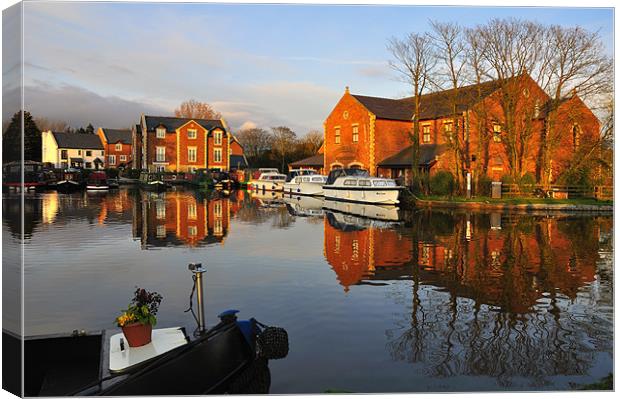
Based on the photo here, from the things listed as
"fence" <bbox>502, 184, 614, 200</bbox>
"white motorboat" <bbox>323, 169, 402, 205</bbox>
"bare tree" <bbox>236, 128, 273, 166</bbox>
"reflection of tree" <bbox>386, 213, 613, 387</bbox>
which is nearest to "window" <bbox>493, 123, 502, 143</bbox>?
"fence" <bbox>502, 184, 614, 200</bbox>

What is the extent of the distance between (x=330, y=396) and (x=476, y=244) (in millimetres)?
12346


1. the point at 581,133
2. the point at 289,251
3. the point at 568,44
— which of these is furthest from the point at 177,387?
the point at 581,133

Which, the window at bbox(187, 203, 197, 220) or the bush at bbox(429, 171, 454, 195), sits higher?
the bush at bbox(429, 171, 454, 195)

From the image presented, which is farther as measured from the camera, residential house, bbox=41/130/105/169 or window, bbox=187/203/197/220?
residential house, bbox=41/130/105/169

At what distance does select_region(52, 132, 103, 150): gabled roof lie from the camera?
76.9m

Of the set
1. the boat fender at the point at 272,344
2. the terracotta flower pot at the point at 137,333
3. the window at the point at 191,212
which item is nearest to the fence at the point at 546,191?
the window at the point at 191,212

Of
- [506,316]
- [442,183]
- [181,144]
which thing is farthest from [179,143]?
[506,316]

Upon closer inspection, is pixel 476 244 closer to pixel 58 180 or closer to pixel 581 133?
pixel 581 133

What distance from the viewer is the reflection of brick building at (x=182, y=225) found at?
57.2 ft

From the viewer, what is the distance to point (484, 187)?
35.7 meters

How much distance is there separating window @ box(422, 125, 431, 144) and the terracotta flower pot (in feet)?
Result: 141

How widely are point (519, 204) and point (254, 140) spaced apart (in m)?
63.7

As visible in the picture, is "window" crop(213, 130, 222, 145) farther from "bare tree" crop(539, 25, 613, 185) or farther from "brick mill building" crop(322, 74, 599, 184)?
"bare tree" crop(539, 25, 613, 185)

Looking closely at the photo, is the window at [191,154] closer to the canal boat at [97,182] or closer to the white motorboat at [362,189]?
the canal boat at [97,182]
